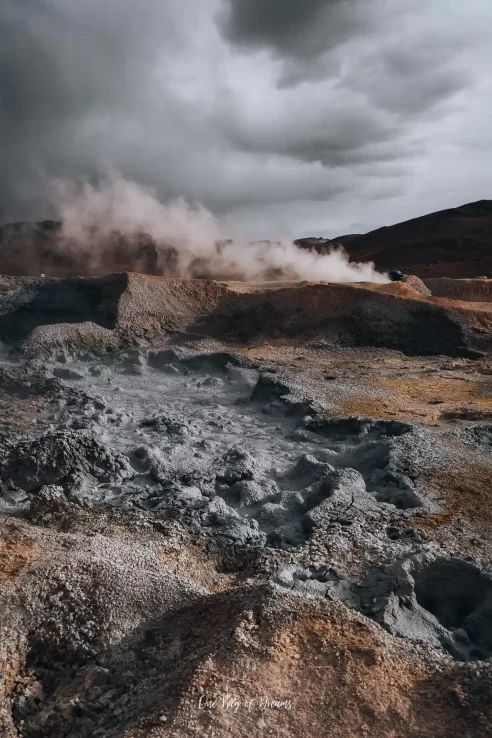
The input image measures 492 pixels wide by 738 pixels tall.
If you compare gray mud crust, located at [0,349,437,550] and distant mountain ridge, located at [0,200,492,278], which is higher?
distant mountain ridge, located at [0,200,492,278]

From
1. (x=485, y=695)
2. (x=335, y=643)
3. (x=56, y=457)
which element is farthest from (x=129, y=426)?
(x=485, y=695)

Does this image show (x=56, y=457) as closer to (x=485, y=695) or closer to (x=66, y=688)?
(x=66, y=688)

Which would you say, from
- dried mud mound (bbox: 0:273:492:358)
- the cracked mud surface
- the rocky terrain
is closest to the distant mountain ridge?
dried mud mound (bbox: 0:273:492:358)

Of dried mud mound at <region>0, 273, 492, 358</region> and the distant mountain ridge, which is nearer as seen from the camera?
dried mud mound at <region>0, 273, 492, 358</region>

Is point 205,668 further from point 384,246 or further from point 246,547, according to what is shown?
point 384,246

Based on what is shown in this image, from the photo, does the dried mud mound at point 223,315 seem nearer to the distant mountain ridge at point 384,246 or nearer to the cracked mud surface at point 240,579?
the cracked mud surface at point 240,579

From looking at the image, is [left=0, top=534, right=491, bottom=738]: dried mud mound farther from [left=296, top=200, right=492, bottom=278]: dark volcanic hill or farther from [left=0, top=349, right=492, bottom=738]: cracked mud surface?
[left=296, top=200, right=492, bottom=278]: dark volcanic hill

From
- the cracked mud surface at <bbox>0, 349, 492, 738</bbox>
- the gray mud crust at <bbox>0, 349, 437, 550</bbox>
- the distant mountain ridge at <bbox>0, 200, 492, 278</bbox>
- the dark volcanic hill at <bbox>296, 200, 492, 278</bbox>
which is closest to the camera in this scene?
the cracked mud surface at <bbox>0, 349, 492, 738</bbox>

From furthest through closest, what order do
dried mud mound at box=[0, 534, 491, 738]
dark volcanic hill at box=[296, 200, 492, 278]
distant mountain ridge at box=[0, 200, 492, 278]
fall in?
dark volcanic hill at box=[296, 200, 492, 278] → distant mountain ridge at box=[0, 200, 492, 278] → dried mud mound at box=[0, 534, 491, 738]
